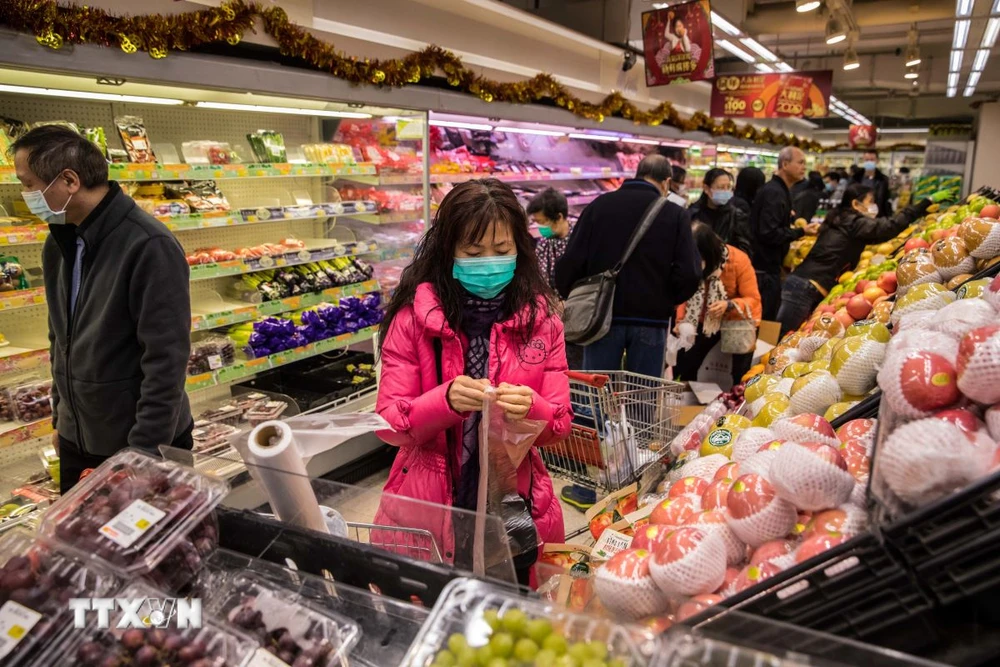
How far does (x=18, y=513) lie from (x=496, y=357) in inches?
87.1

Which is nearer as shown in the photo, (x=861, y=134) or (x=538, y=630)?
(x=538, y=630)

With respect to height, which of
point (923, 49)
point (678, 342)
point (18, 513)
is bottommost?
point (18, 513)

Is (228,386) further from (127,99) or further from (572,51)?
(572,51)

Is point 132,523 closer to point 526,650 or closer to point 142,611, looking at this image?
point 142,611

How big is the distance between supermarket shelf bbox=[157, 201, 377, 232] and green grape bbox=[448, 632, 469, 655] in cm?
286

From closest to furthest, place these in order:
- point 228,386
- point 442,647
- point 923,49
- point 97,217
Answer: point 442,647 < point 97,217 < point 228,386 < point 923,49

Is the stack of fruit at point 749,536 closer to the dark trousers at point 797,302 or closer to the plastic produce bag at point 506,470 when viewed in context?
the plastic produce bag at point 506,470

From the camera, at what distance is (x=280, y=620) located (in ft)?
3.81

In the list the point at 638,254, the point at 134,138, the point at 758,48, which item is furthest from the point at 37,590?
the point at 758,48

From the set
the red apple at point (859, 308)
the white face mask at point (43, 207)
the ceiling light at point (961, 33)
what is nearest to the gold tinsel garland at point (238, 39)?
the white face mask at point (43, 207)

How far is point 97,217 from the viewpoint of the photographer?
226 centimetres

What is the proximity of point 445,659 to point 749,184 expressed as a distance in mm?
5983

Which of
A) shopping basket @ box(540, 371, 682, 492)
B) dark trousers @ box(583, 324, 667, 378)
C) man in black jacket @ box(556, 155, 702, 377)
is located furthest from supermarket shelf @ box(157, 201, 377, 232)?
shopping basket @ box(540, 371, 682, 492)

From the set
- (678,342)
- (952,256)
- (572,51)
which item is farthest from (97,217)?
(572,51)
